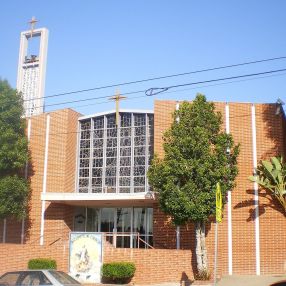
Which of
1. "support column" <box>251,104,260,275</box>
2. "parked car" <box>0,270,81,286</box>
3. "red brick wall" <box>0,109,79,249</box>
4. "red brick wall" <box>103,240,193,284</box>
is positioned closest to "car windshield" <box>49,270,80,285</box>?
"parked car" <box>0,270,81,286</box>

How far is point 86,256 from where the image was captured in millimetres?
20266

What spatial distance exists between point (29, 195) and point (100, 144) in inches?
194

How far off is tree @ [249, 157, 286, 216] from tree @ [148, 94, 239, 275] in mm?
2519

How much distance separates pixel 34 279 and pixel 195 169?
915 centimetres

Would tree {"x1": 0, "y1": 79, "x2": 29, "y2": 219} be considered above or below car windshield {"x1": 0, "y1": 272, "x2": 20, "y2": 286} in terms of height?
above

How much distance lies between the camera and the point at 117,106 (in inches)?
1042

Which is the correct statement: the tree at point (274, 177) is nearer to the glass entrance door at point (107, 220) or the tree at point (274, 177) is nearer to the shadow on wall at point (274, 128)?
the shadow on wall at point (274, 128)

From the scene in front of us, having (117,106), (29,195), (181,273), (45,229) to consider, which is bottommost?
(181,273)

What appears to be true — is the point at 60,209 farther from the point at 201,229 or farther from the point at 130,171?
the point at 201,229

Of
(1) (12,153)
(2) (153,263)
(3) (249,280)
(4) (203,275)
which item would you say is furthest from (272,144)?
(1) (12,153)

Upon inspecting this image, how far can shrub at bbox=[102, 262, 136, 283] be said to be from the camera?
19.4 meters

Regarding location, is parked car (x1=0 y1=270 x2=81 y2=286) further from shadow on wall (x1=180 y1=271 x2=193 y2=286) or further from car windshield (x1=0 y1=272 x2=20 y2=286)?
shadow on wall (x1=180 y1=271 x2=193 y2=286)

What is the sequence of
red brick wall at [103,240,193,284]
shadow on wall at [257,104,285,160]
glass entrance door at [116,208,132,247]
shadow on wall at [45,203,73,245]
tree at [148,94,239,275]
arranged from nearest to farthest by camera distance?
1. tree at [148,94,239,275]
2. red brick wall at [103,240,193,284]
3. shadow on wall at [257,104,285,160]
4. shadow on wall at [45,203,73,245]
5. glass entrance door at [116,208,132,247]

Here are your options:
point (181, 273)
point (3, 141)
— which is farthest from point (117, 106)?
point (181, 273)
